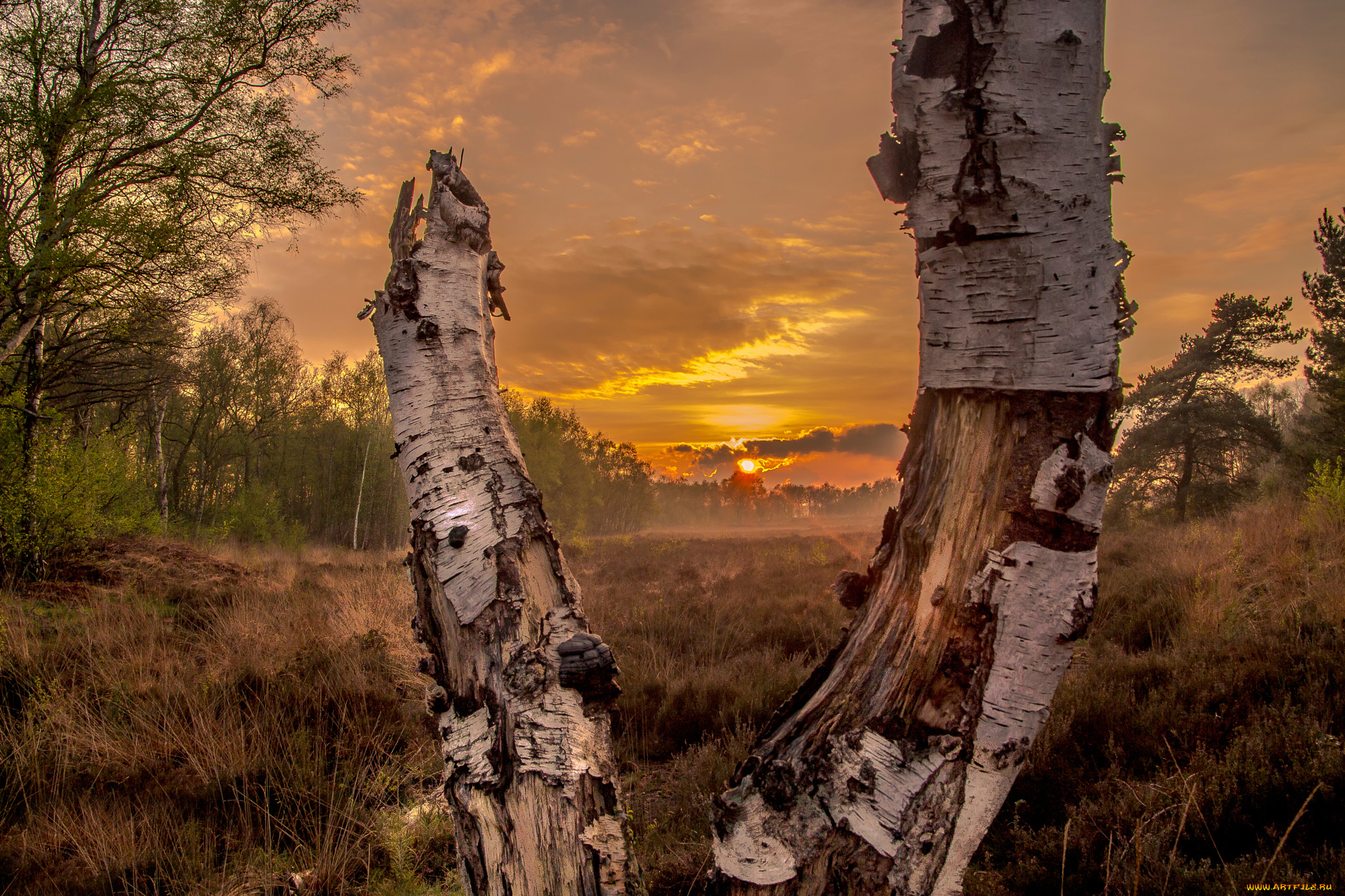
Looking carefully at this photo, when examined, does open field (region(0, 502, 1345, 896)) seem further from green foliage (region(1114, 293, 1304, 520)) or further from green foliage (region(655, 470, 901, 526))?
green foliage (region(655, 470, 901, 526))

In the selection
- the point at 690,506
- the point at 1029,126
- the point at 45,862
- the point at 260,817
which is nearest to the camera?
the point at 1029,126

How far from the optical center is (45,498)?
733 centimetres

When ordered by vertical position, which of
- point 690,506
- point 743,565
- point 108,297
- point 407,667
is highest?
point 108,297

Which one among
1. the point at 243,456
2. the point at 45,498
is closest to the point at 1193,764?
the point at 45,498

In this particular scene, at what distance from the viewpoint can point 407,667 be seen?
198 inches

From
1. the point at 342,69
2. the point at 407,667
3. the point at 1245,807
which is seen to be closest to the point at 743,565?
the point at 407,667

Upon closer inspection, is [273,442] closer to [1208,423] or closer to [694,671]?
[694,671]

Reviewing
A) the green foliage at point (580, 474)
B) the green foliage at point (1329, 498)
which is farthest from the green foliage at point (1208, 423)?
the green foliage at point (580, 474)

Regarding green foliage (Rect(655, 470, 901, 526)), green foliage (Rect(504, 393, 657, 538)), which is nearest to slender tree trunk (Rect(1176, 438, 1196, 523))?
green foliage (Rect(504, 393, 657, 538))

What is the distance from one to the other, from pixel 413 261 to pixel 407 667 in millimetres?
4456

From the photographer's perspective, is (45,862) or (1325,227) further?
(1325,227)

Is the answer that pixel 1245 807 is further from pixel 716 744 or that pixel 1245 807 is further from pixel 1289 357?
pixel 1289 357

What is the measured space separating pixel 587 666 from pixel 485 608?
307 millimetres

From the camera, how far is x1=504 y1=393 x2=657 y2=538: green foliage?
101 feet
